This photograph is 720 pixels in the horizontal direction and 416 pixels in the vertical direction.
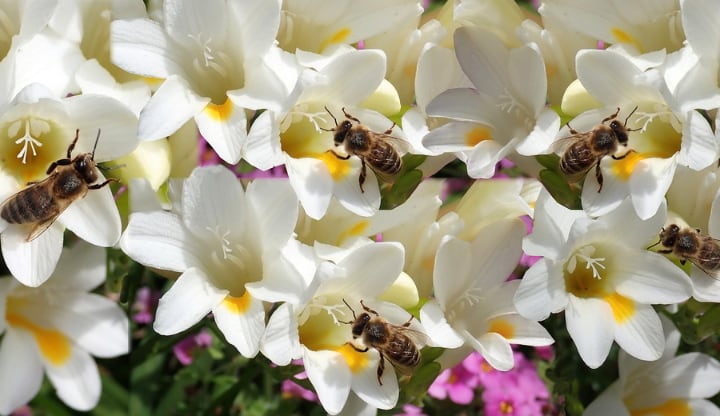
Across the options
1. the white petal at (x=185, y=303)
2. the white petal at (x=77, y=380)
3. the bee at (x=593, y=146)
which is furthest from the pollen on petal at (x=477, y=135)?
the white petal at (x=77, y=380)

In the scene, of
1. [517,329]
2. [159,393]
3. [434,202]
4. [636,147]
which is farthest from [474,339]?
[159,393]

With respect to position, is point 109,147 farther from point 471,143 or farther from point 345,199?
point 471,143

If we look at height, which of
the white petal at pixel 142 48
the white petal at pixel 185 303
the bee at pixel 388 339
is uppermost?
the white petal at pixel 142 48

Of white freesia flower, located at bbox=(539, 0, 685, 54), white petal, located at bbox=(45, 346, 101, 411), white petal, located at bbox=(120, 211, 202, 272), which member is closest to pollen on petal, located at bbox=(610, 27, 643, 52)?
white freesia flower, located at bbox=(539, 0, 685, 54)

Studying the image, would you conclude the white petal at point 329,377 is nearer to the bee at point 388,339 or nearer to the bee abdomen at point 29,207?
the bee at point 388,339

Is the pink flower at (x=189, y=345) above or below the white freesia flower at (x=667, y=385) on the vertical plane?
below

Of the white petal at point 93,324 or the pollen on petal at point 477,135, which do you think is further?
the white petal at point 93,324

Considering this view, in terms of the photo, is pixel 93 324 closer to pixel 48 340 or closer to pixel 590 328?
pixel 48 340

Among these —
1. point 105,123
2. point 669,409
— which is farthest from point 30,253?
point 669,409
